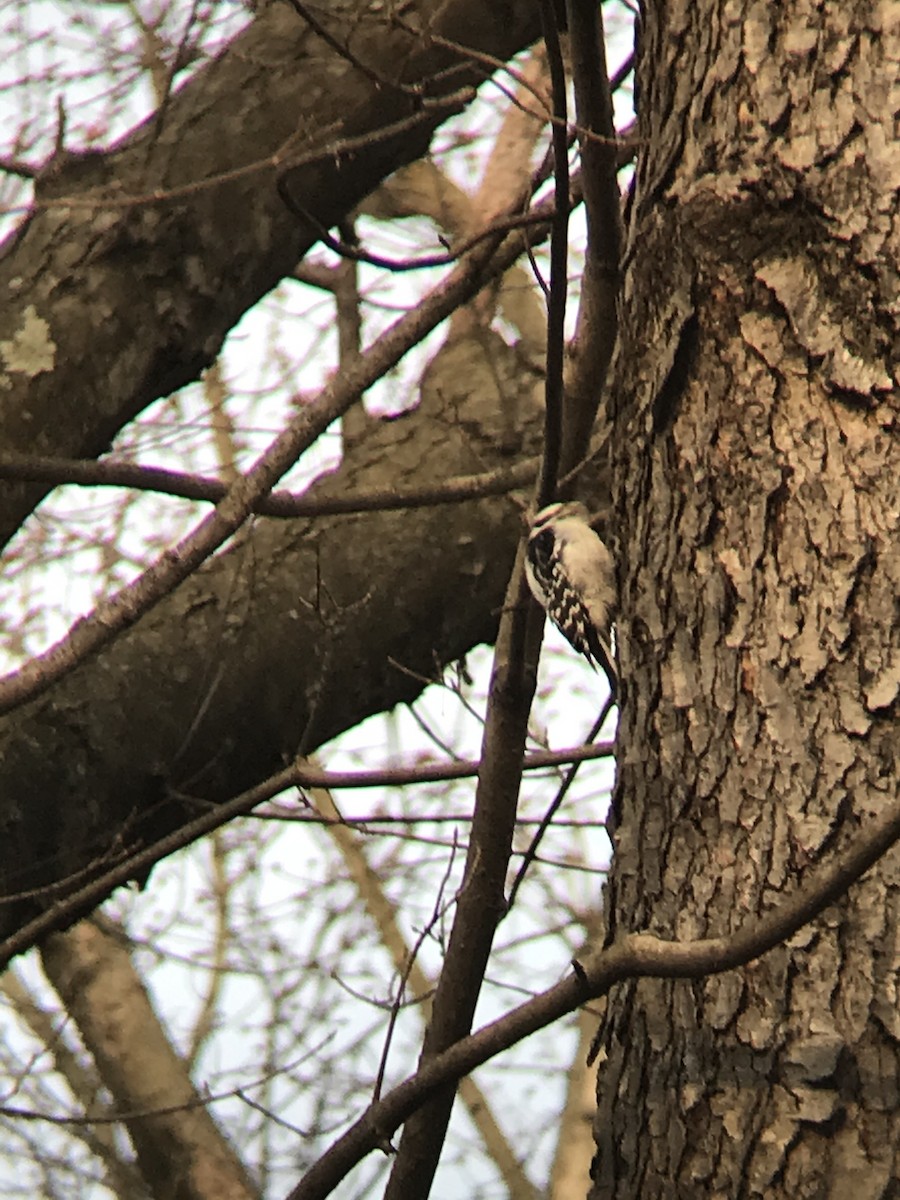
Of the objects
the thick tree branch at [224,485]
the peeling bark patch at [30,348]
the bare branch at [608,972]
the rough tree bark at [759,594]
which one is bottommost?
the bare branch at [608,972]

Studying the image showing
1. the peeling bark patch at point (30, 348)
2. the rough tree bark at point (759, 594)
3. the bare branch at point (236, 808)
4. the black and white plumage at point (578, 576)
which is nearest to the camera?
the rough tree bark at point (759, 594)

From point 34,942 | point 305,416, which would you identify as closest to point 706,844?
point 305,416

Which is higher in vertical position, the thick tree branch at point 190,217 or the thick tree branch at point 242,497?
the thick tree branch at point 190,217

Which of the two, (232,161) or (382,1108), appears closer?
(382,1108)

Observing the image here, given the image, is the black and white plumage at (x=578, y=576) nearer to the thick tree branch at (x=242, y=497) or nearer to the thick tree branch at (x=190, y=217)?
the thick tree branch at (x=242, y=497)

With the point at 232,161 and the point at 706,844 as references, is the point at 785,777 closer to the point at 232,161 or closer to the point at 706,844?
the point at 706,844

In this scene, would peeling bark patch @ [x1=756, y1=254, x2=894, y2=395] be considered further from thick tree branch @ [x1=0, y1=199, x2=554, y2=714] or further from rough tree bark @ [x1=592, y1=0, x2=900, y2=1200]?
thick tree branch @ [x1=0, y1=199, x2=554, y2=714]

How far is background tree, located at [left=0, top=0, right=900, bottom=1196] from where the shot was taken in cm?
206

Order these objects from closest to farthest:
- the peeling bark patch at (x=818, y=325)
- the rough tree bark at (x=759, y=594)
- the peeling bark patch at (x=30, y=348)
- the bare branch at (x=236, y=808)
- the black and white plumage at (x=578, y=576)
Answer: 1. the rough tree bark at (x=759, y=594)
2. the peeling bark patch at (x=818, y=325)
3. the bare branch at (x=236, y=808)
4. the peeling bark patch at (x=30, y=348)
5. the black and white plumage at (x=578, y=576)

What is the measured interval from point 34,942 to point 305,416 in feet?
4.72

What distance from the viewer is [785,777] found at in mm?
2154

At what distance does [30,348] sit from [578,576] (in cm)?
157

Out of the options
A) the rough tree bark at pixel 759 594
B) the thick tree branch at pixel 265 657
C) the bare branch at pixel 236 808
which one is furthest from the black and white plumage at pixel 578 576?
the rough tree bark at pixel 759 594

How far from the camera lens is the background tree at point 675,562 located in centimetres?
206
